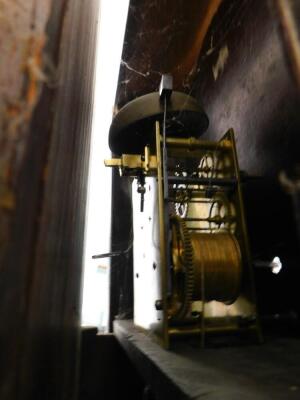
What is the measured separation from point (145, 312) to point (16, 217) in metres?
1.15

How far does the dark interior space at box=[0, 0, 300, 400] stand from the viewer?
21 centimetres

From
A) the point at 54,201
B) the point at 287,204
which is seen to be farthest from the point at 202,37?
the point at 54,201

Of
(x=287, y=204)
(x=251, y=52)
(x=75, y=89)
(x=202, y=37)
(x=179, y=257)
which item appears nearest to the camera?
(x=75, y=89)

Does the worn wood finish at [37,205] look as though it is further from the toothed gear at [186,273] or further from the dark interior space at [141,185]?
the toothed gear at [186,273]

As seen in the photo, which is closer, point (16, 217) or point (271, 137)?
point (16, 217)

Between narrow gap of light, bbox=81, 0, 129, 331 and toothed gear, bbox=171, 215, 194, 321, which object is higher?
narrow gap of light, bbox=81, 0, 129, 331

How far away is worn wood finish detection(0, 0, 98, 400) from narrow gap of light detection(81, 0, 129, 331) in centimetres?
74

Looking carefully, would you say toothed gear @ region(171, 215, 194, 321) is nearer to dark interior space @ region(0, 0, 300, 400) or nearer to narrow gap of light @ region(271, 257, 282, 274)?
dark interior space @ region(0, 0, 300, 400)

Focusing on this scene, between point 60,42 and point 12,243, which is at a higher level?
point 60,42

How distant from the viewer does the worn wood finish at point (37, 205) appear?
20 cm

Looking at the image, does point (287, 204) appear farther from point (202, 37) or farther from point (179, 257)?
point (202, 37)

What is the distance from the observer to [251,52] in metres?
1.24

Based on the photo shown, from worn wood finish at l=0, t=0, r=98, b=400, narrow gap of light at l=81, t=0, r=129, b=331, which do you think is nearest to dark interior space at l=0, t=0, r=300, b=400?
worn wood finish at l=0, t=0, r=98, b=400

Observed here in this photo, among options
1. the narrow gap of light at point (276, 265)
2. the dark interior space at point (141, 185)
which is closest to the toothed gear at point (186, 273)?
the dark interior space at point (141, 185)
